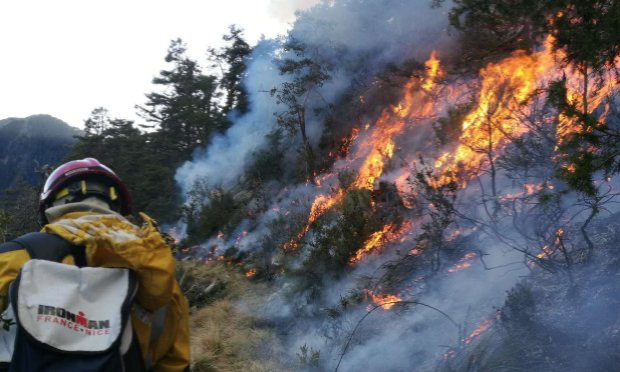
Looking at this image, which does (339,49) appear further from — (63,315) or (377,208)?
(63,315)

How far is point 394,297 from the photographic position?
222 inches

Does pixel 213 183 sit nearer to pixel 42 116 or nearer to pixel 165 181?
pixel 165 181

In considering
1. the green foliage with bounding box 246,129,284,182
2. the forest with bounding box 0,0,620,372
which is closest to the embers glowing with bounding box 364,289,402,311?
the forest with bounding box 0,0,620,372

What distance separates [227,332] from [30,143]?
2620 cm

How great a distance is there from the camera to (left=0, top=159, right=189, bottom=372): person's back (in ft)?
5.12

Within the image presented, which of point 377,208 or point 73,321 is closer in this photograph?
point 73,321

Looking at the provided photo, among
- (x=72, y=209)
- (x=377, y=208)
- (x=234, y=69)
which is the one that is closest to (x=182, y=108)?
(x=234, y=69)

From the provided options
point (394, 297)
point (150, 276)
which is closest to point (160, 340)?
point (150, 276)

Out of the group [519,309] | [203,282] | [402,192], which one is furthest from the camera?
[203,282]

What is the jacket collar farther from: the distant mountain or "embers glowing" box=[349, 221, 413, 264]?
the distant mountain

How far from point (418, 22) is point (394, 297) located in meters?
9.13

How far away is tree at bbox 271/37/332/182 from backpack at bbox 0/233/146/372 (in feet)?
35.3

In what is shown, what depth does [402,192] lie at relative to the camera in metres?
7.43

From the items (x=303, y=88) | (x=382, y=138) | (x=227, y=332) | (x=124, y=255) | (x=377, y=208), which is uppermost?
(x=303, y=88)
